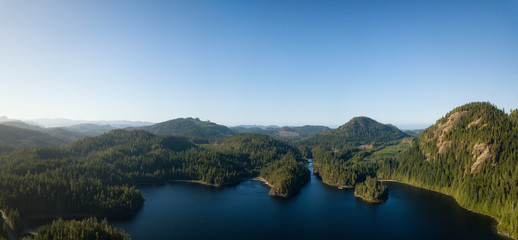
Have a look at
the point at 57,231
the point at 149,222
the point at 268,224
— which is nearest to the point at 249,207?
the point at 268,224

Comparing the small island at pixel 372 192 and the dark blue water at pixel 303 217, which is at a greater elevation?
the small island at pixel 372 192

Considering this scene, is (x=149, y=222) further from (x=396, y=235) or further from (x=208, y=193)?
(x=396, y=235)

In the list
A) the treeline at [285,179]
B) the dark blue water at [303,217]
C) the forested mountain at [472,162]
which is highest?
the forested mountain at [472,162]

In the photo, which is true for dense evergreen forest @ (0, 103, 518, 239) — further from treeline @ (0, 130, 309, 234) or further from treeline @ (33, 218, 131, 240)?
treeline @ (33, 218, 131, 240)

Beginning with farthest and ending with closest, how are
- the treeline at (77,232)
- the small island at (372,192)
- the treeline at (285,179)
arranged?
the treeline at (285,179), the small island at (372,192), the treeline at (77,232)

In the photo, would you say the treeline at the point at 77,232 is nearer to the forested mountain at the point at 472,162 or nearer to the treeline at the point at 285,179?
the treeline at the point at 285,179

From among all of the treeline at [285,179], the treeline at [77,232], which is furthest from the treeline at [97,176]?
the treeline at [77,232]

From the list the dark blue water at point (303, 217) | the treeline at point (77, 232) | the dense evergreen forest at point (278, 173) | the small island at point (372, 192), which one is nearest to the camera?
the treeline at point (77, 232)

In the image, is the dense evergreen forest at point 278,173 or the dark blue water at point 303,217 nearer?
the dark blue water at point 303,217
